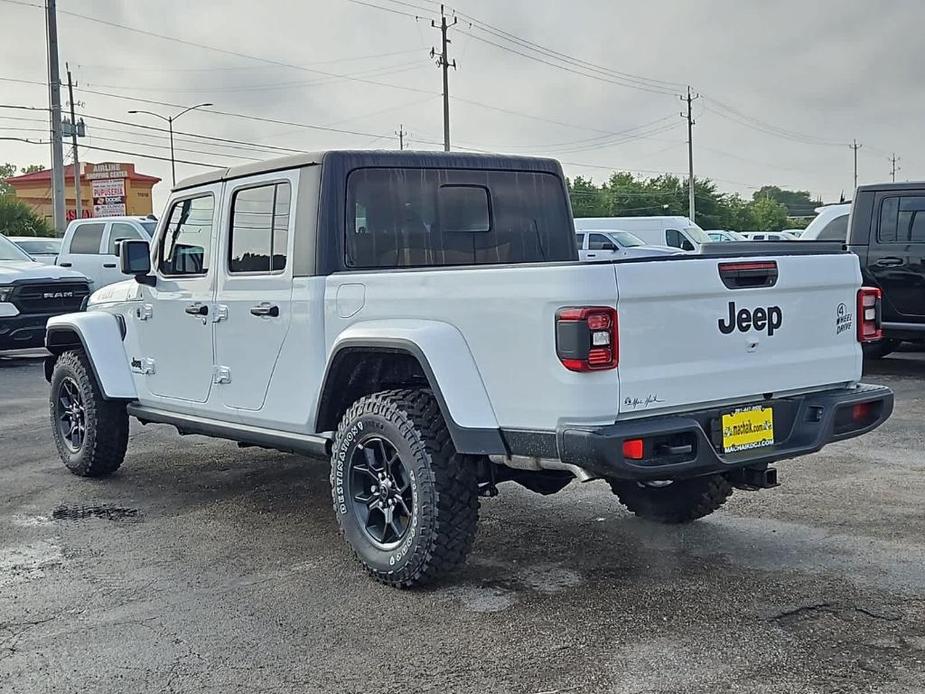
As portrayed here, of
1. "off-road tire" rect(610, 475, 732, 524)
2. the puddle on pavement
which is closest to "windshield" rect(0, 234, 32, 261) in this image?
the puddle on pavement

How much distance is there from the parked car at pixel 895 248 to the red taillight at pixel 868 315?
662 centimetres

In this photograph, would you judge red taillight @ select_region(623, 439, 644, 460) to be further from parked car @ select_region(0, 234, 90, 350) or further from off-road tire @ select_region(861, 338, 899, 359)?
parked car @ select_region(0, 234, 90, 350)

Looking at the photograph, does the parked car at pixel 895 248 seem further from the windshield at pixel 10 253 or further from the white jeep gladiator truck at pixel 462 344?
the windshield at pixel 10 253

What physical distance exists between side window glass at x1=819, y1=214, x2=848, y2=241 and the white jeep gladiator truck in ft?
25.6

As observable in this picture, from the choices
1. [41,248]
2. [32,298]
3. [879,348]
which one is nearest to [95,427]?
[32,298]

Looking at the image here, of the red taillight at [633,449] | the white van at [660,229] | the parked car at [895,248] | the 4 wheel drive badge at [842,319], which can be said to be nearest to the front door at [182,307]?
the red taillight at [633,449]

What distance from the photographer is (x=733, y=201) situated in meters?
88.2

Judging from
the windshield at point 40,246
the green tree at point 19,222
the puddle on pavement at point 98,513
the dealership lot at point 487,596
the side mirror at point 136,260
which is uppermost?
the green tree at point 19,222

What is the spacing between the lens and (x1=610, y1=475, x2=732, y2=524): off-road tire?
5508mm

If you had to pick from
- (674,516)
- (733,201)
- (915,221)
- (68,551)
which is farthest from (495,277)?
(733,201)

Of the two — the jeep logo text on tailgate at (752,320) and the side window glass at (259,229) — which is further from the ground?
the side window glass at (259,229)

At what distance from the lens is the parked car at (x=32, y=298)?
45.0 feet

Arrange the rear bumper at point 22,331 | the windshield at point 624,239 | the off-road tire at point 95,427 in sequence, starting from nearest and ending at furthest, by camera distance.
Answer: the off-road tire at point 95,427, the rear bumper at point 22,331, the windshield at point 624,239

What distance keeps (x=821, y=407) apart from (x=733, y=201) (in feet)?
Answer: 285
